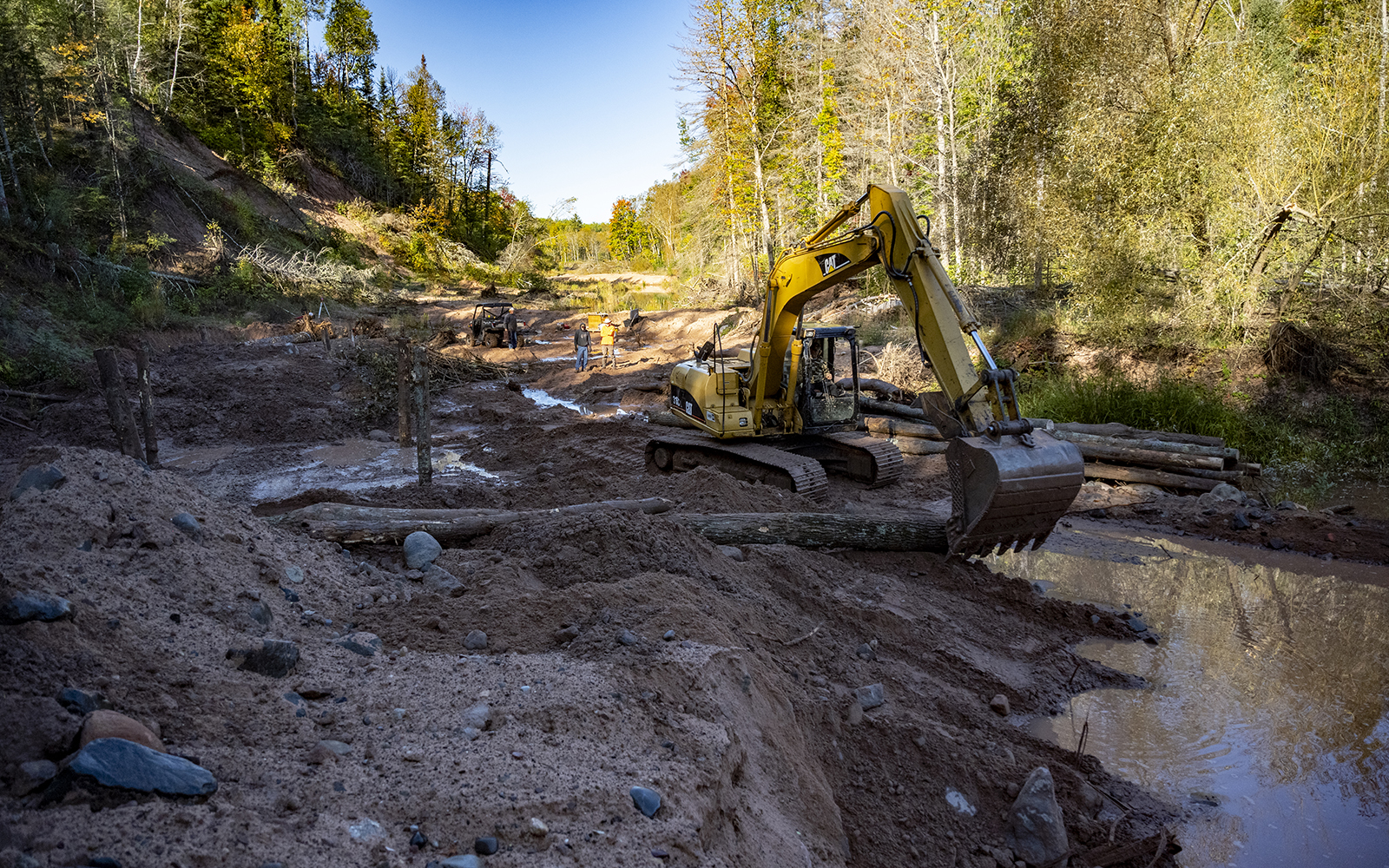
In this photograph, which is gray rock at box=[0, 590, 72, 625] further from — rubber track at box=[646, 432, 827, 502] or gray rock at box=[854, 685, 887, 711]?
rubber track at box=[646, 432, 827, 502]

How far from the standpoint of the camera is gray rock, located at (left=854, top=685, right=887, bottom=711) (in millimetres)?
4668

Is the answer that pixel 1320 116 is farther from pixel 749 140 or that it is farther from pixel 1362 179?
pixel 749 140

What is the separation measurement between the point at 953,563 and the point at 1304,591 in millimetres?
3449

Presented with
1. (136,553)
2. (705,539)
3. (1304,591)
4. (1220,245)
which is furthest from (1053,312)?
(136,553)

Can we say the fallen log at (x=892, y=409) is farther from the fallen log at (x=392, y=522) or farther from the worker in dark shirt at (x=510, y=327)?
the worker in dark shirt at (x=510, y=327)

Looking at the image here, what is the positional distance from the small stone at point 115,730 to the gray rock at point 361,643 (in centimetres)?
137

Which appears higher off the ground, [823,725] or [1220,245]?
[1220,245]

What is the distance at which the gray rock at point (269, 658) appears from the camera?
350 cm

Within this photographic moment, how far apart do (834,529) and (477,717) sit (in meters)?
4.41

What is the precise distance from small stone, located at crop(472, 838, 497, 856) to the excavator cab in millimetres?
7885

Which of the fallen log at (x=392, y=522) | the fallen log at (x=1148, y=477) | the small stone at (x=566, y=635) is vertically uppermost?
the fallen log at (x=392, y=522)

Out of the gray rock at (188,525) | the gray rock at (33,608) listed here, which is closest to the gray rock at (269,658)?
the gray rock at (33,608)

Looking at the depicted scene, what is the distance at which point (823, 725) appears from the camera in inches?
171

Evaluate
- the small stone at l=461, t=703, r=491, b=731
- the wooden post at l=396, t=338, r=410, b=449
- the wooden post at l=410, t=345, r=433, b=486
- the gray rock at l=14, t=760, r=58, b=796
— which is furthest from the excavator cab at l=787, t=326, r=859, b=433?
the gray rock at l=14, t=760, r=58, b=796
